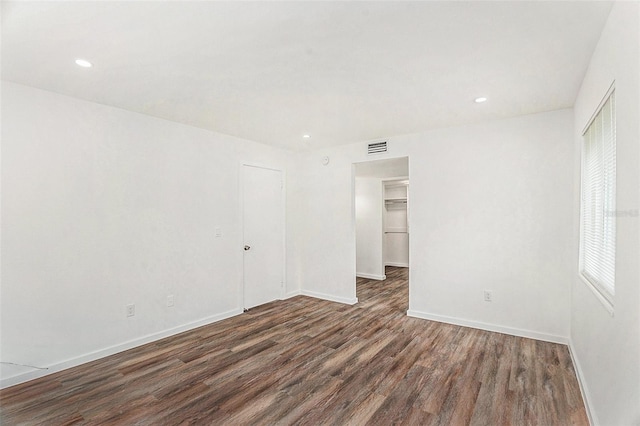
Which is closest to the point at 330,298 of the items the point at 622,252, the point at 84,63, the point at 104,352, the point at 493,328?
the point at 493,328

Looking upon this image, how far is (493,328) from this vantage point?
146 inches

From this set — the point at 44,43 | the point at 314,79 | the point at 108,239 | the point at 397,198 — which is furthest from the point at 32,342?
the point at 397,198

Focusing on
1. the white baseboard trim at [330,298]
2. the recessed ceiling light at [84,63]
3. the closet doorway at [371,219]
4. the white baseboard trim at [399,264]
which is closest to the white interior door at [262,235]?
the white baseboard trim at [330,298]

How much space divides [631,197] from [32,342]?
4.33 meters

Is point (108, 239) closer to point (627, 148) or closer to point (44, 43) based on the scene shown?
point (44, 43)

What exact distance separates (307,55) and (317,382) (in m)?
2.60

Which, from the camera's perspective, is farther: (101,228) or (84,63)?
(101,228)

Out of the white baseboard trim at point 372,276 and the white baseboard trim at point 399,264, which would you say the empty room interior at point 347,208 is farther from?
the white baseboard trim at point 399,264

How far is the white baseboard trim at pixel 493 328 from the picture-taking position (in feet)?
11.1

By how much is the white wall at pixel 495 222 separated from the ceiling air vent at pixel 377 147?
0.09m

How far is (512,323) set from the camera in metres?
→ 3.62

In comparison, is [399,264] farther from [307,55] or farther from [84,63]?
[84,63]

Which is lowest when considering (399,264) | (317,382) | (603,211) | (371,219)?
(399,264)

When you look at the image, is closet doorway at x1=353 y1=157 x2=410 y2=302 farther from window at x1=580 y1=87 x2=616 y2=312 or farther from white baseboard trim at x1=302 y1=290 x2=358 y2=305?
window at x1=580 y1=87 x2=616 y2=312
